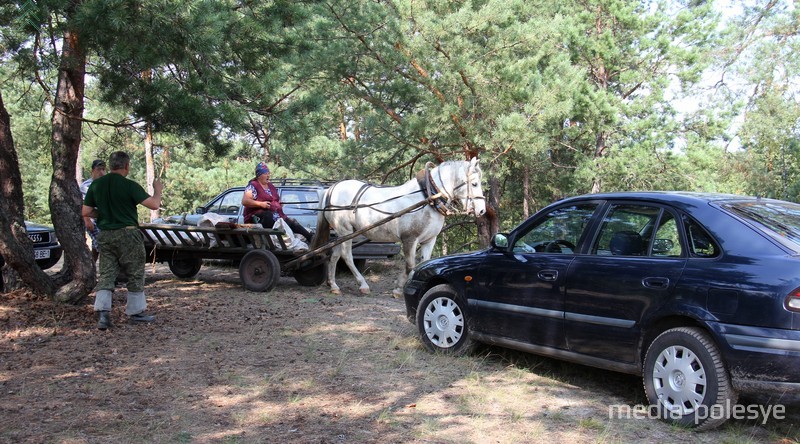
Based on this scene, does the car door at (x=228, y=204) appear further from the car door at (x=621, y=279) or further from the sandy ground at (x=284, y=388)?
the car door at (x=621, y=279)

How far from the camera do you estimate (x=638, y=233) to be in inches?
190

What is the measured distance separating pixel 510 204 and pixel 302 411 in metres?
19.0

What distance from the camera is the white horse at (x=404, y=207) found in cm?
902

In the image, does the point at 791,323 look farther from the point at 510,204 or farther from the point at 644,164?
the point at 510,204

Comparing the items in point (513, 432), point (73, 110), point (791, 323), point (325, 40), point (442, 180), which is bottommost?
point (513, 432)

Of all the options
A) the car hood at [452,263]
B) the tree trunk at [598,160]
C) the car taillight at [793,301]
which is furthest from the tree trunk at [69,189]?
the tree trunk at [598,160]

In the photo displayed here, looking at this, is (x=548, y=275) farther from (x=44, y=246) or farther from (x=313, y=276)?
(x=44, y=246)

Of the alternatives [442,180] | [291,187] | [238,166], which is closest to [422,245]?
[442,180]

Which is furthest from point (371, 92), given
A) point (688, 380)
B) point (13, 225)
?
point (688, 380)

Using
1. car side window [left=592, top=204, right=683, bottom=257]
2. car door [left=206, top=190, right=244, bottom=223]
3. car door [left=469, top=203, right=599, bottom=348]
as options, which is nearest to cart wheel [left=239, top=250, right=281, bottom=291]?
car door [left=206, top=190, right=244, bottom=223]

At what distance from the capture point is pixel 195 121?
675 cm

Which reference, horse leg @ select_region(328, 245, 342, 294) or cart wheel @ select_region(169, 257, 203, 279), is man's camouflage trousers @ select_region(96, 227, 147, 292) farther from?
cart wheel @ select_region(169, 257, 203, 279)

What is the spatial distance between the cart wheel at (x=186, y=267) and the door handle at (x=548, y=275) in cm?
821

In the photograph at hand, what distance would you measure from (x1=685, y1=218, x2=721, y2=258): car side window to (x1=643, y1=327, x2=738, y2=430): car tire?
530 millimetres
